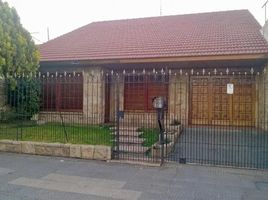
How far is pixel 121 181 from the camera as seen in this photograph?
5441 mm

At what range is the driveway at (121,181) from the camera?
4719 millimetres

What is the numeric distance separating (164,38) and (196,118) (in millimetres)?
4094

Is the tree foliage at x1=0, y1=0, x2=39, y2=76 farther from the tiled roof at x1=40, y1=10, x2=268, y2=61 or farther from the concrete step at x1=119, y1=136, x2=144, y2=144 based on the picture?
the concrete step at x1=119, y1=136, x2=144, y2=144

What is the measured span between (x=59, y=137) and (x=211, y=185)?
5.01 m

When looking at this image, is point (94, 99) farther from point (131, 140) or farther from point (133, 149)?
point (133, 149)

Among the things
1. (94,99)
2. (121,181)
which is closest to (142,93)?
(94,99)

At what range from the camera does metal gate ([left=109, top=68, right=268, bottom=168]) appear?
7285mm

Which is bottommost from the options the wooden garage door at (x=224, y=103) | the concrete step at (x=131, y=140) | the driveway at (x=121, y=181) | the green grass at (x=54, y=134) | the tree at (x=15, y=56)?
the driveway at (x=121, y=181)

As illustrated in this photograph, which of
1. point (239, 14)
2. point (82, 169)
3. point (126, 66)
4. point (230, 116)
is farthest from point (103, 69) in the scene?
point (239, 14)

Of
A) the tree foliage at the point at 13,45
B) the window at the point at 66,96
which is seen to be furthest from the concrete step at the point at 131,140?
the window at the point at 66,96

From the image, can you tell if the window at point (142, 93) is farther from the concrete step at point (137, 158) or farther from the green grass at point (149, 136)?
the concrete step at point (137, 158)

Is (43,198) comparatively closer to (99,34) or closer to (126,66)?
(126,66)

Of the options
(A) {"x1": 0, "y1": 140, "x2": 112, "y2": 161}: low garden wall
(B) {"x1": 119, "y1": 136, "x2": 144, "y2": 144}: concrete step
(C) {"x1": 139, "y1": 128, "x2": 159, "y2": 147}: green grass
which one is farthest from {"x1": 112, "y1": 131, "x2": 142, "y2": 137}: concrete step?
(A) {"x1": 0, "y1": 140, "x2": 112, "y2": 161}: low garden wall

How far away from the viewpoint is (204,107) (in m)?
12.2
